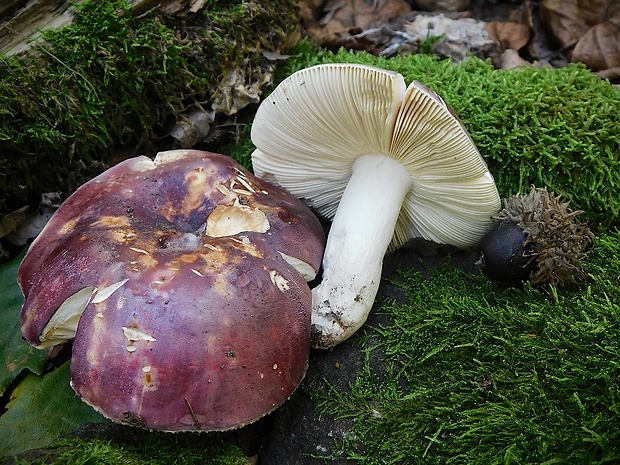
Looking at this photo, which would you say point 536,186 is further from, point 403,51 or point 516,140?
point 403,51

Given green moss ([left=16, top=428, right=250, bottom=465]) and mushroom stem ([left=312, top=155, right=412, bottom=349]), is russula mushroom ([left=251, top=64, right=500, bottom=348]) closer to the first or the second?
mushroom stem ([left=312, top=155, right=412, bottom=349])

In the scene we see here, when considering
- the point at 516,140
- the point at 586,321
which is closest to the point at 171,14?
the point at 516,140

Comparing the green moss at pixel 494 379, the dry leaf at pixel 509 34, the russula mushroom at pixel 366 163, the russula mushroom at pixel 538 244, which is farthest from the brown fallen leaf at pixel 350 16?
the green moss at pixel 494 379

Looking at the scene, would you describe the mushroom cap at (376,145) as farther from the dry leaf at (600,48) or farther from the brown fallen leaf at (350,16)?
the dry leaf at (600,48)

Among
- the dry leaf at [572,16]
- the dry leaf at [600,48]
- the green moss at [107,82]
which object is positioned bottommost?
the dry leaf at [600,48]

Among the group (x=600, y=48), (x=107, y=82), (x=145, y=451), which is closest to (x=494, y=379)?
(x=145, y=451)
